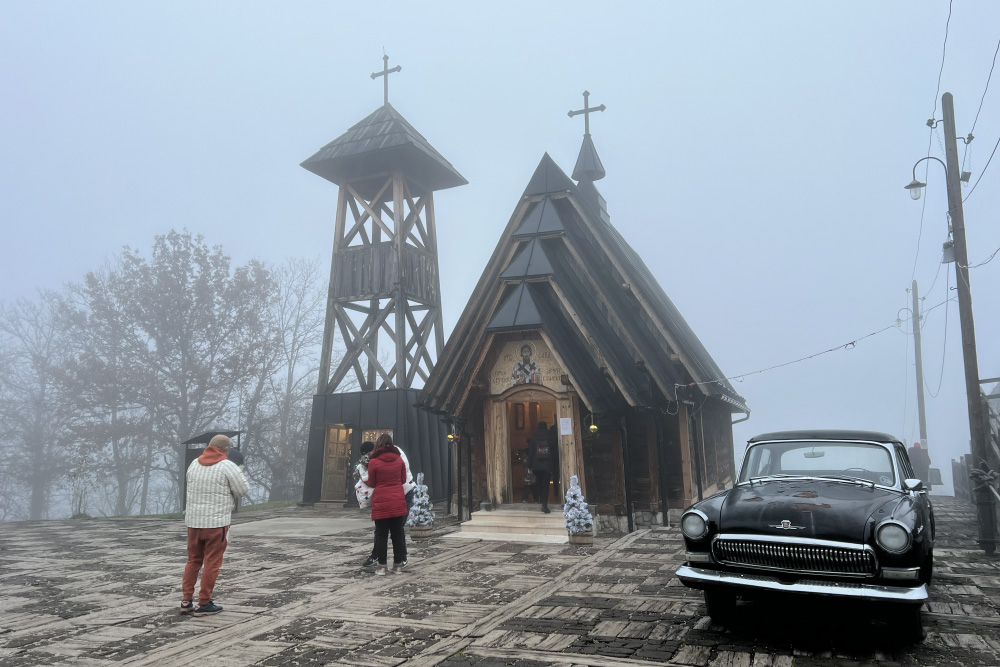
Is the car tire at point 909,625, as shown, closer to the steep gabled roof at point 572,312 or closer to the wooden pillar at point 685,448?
the steep gabled roof at point 572,312

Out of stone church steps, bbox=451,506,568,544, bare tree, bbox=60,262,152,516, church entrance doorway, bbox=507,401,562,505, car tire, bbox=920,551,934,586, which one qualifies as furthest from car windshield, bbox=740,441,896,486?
bare tree, bbox=60,262,152,516

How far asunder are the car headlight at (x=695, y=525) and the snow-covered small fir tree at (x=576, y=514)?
18.4 ft

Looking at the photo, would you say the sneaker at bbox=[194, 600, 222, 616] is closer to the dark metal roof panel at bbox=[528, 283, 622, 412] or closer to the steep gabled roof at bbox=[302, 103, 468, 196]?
the dark metal roof panel at bbox=[528, 283, 622, 412]

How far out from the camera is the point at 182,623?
6.71 meters

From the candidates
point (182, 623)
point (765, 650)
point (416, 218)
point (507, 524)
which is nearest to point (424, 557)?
point (507, 524)

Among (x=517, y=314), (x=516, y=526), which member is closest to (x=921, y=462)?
(x=516, y=526)

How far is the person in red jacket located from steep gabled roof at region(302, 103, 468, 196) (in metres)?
12.5

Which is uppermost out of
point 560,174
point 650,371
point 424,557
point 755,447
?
point 560,174

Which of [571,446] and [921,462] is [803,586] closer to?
[571,446]

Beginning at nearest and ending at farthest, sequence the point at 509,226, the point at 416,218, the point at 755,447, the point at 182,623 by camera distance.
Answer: the point at 182,623, the point at 755,447, the point at 509,226, the point at 416,218

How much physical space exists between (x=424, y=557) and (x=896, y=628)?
682 cm

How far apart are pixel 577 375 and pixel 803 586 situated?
735 cm

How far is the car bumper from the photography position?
4918 mm

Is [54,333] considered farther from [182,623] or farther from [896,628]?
[896,628]
